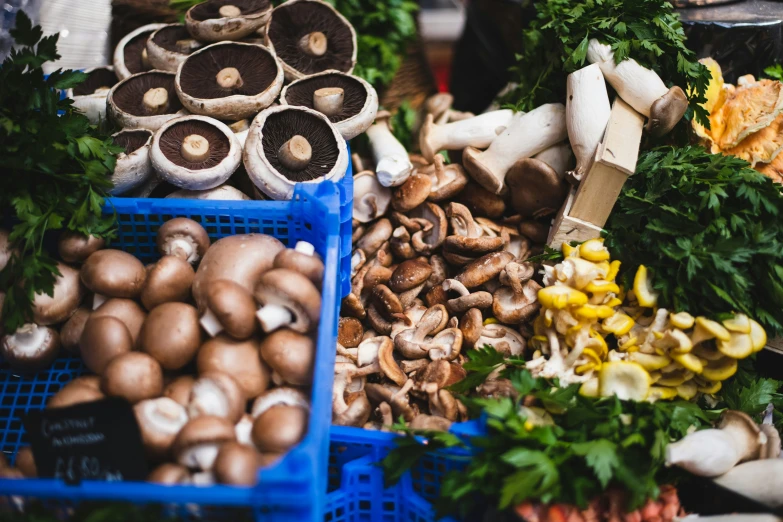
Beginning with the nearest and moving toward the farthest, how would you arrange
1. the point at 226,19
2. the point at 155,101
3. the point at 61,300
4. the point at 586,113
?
the point at 61,300 → the point at 586,113 → the point at 155,101 → the point at 226,19

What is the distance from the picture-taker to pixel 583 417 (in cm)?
166

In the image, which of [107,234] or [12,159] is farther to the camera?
[107,234]

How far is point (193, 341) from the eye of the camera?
65.4 inches

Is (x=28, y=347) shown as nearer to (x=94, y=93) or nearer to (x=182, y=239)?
(x=182, y=239)

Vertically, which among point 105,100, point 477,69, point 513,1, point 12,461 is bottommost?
point 12,461

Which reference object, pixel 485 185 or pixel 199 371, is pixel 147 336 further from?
pixel 485 185

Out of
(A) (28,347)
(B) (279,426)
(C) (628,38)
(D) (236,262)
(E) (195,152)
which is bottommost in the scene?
(A) (28,347)

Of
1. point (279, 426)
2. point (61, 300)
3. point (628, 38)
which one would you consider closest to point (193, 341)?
point (279, 426)

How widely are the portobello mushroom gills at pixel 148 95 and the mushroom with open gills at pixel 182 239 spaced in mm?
730

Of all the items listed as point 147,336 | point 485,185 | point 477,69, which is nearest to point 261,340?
point 147,336

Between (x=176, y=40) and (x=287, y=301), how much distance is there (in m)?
1.79

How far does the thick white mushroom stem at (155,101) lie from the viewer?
2.37 metres

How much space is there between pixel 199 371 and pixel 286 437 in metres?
0.39

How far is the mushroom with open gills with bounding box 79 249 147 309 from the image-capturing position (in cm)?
180
